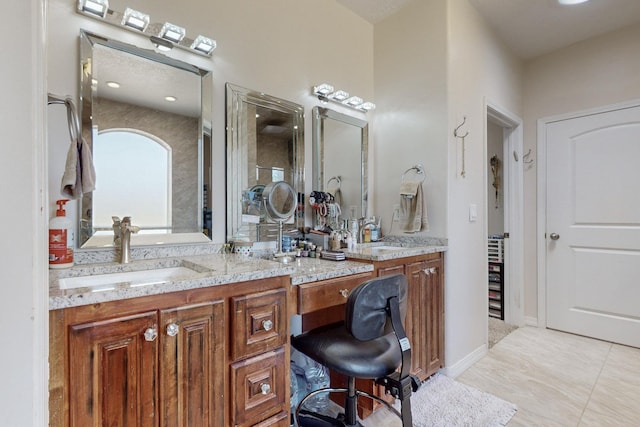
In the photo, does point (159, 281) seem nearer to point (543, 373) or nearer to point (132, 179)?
point (132, 179)

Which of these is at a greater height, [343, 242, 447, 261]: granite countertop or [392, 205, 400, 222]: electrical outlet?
[392, 205, 400, 222]: electrical outlet

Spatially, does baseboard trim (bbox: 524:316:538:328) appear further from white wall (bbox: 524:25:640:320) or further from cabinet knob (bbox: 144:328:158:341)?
cabinet knob (bbox: 144:328:158:341)

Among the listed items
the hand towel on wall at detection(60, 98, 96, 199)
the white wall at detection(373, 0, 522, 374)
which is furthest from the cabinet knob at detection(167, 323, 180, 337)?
the white wall at detection(373, 0, 522, 374)

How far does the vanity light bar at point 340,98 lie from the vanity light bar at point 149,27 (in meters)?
0.80

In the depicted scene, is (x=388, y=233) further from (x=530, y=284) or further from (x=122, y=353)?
(x=122, y=353)

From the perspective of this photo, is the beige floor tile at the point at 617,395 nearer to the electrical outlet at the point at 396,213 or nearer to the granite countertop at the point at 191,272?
the granite countertop at the point at 191,272

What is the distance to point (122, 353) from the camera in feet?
3.11

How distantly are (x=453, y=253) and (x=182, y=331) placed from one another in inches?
74.6

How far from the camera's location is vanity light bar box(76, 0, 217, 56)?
4.60 feet

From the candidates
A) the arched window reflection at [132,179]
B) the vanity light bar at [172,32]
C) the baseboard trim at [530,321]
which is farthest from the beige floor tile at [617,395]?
the vanity light bar at [172,32]

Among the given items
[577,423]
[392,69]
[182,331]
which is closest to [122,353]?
[182,331]

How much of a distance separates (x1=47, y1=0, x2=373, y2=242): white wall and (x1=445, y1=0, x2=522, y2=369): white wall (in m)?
0.73

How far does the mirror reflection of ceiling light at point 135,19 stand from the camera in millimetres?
1463

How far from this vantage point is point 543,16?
2.58 metres
